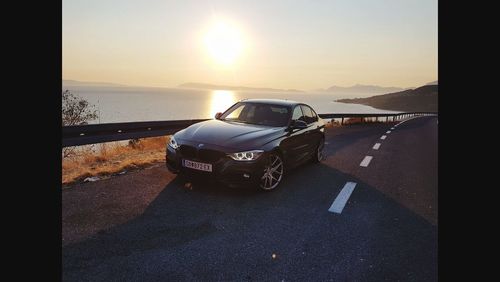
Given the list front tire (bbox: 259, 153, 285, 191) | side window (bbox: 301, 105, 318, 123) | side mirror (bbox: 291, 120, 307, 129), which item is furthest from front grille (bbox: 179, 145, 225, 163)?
side window (bbox: 301, 105, 318, 123)

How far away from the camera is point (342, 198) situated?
18.7 feet

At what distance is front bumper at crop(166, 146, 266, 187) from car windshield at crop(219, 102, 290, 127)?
1.47 metres

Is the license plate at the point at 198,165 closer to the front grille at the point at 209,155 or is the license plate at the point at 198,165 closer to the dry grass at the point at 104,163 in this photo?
the front grille at the point at 209,155

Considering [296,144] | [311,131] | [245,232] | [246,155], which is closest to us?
[245,232]

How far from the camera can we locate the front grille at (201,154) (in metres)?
5.42

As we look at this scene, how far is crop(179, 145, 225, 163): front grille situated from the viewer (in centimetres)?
542

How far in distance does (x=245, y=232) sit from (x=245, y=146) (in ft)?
5.69

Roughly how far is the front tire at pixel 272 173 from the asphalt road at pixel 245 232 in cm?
16

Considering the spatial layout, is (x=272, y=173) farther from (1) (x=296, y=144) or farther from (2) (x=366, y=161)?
Result: (2) (x=366, y=161)

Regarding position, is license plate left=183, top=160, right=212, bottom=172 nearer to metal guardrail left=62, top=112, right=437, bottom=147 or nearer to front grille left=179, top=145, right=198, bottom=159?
front grille left=179, top=145, right=198, bottom=159

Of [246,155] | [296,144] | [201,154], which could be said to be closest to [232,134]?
[246,155]

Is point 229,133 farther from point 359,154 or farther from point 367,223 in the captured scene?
point 359,154
